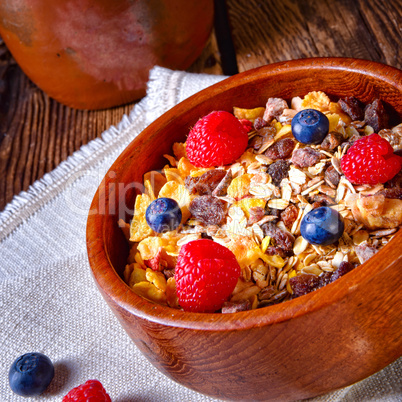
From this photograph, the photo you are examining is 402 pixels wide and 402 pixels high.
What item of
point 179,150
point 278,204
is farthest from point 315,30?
point 278,204

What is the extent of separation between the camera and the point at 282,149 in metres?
0.77

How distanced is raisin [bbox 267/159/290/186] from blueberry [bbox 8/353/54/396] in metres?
0.44

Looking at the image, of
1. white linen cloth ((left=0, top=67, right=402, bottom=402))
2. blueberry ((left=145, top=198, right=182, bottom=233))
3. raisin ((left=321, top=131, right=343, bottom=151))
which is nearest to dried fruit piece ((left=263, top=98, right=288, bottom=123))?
raisin ((left=321, top=131, right=343, bottom=151))

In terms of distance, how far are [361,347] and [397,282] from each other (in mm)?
86

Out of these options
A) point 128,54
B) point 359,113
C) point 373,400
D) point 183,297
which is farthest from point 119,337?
point 128,54

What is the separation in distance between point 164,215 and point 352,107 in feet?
1.06

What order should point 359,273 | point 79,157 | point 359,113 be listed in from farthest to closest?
1. point 79,157
2. point 359,113
3. point 359,273

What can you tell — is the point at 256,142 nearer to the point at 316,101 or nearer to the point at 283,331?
the point at 316,101

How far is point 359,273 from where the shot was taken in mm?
549

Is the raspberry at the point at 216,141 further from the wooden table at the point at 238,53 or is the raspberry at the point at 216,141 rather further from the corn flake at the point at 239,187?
the wooden table at the point at 238,53

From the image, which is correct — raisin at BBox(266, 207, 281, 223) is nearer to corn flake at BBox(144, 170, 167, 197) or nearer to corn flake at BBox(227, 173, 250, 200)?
corn flake at BBox(227, 173, 250, 200)

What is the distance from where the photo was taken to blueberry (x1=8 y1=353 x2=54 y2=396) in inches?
30.5

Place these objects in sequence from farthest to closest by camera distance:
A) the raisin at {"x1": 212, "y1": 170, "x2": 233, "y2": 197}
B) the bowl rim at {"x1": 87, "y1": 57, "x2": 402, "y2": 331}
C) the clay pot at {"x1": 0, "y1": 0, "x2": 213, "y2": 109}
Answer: the clay pot at {"x1": 0, "y1": 0, "x2": 213, "y2": 109}
the raisin at {"x1": 212, "y1": 170, "x2": 233, "y2": 197}
the bowl rim at {"x1": 87, "y1": 57, "x2": 402, "y2": 331}

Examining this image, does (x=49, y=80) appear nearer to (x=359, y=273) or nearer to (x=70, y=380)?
(x=70, y=380)
